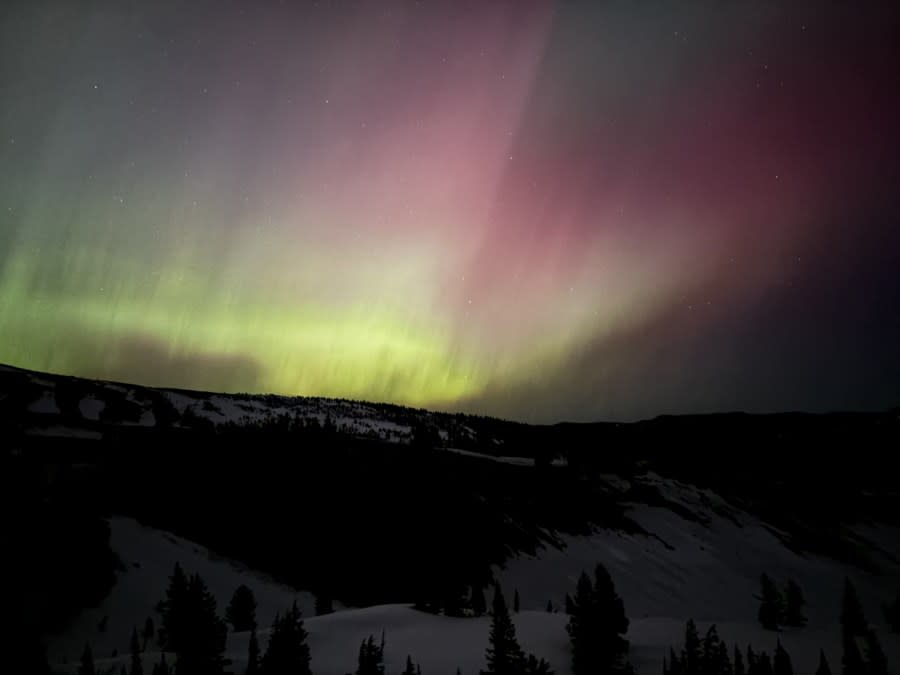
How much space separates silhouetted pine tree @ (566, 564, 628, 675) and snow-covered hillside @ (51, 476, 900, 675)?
6.19 ft

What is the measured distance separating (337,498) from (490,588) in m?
36.3

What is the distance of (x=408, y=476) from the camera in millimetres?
126312

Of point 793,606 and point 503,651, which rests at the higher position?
point 793,606

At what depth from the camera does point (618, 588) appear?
96812 mm

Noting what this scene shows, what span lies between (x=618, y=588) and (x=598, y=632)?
71736 millimetres

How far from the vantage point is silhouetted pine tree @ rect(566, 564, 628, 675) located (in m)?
32.8

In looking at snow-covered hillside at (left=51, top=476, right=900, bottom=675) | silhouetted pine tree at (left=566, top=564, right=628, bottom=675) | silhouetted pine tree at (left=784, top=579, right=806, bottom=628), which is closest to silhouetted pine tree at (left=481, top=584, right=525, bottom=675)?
snow-covered hillside at (left=51, top=476, right=900, bottom=675)

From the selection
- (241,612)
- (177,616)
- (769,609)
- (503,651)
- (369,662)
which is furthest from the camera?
(769,609)

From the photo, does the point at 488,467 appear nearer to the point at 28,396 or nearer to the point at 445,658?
the point at 445,658

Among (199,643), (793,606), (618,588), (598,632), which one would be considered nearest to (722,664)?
(598,632)

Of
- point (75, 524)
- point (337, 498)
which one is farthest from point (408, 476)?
point (75, 524)

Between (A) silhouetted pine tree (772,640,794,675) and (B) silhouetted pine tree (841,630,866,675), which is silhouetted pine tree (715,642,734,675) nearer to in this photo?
(A) silhouetted pine tree (772,640,794,675)

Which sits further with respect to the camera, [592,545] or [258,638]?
[592,545]

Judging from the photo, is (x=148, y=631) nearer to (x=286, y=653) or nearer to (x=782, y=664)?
(x=286, y=653)
